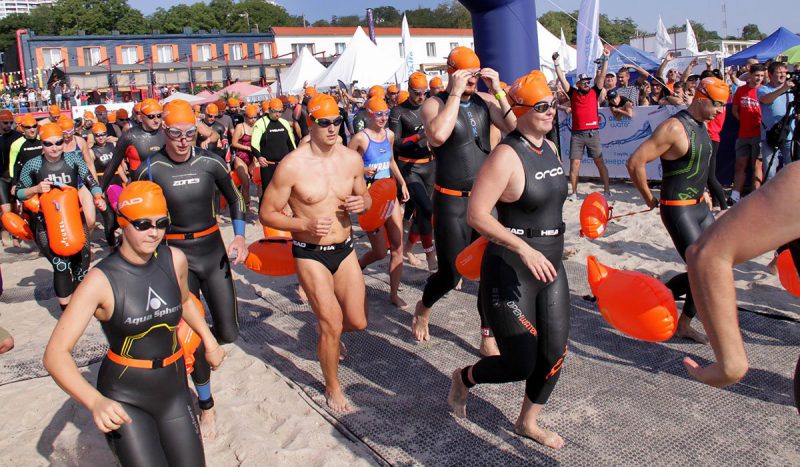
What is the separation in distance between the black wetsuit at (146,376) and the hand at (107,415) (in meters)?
0.26

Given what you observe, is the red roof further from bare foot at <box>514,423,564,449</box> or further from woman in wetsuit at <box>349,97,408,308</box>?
bare foot at <box>514,423,564,449</box>

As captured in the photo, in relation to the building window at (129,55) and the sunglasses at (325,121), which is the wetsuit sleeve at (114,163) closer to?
the sunglasses at (325,121)

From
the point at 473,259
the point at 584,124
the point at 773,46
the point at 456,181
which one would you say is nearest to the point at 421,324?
the point at 456,181

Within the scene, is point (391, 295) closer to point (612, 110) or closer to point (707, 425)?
point (707, 425)

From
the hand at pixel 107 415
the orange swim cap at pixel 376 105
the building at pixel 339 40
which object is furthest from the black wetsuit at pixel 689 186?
the building at pixel 339 40

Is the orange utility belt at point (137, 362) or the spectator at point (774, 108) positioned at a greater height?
the spectator at point (774, 108)

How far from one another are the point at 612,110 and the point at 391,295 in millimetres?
6428

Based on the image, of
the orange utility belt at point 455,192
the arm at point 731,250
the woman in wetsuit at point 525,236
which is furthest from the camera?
the orange utility belt at point 455,192

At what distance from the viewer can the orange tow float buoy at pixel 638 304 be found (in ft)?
9.96

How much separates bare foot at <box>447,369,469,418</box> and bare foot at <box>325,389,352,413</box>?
70 centimetres

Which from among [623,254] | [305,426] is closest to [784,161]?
[623,254]

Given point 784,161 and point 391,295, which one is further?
point 784,161

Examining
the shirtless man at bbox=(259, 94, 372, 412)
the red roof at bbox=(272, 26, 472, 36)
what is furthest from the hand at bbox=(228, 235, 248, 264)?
the red roof at bbox=(272, 26, 472, 36)

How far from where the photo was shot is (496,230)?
3.18m
